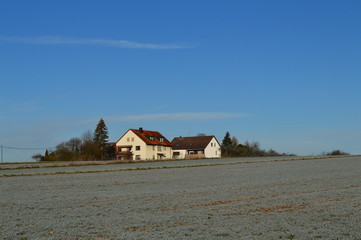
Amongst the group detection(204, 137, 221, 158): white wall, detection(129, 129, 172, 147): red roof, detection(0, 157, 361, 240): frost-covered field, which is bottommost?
detection(0, 157, 361, 240): frost-covered field

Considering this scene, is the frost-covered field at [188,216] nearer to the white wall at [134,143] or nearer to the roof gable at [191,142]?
the white wall at [134,143]

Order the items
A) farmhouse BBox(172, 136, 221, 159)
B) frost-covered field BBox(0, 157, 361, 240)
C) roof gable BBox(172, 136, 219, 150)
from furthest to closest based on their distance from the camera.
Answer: roof gable BBox(172, 136, 219, 150)
farmhouse BBox(172, 136, 221, 159)
frost-covered field BBox(0, 157, 361, 240)

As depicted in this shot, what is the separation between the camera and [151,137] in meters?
105

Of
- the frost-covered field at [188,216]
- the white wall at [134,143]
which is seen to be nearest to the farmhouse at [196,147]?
the white wall at [134,143]

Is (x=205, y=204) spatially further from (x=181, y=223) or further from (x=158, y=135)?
(x=158, y=135)

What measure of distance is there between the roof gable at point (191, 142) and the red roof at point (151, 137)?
13.4 ft

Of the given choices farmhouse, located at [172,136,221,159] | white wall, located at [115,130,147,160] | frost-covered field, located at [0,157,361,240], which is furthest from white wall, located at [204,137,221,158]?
frost-covered field, located at [0,157,361,240]

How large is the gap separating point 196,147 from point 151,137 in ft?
42.2

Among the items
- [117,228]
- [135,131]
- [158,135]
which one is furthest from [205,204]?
[158,135]

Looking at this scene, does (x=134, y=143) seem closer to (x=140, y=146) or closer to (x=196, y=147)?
(x=140, y=146)

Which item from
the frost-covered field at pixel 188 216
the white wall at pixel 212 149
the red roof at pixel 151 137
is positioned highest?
the red roof at pixel 151 137

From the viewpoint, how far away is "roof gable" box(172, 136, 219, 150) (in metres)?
111

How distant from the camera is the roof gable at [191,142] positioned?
4365 inches

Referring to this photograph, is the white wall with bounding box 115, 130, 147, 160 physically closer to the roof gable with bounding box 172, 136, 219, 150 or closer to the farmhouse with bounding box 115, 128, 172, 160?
the farmhouse with bounding box 115, 128, 172, 160
